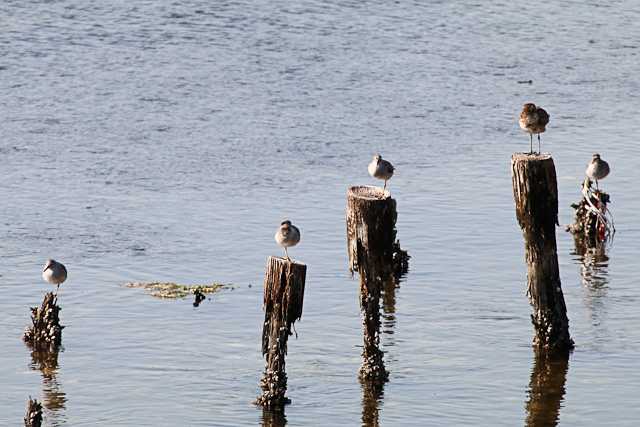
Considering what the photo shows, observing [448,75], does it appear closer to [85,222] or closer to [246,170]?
[246,170]

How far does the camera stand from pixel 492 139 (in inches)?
1499

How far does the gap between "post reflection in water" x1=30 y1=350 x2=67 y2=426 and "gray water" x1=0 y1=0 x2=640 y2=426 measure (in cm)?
6

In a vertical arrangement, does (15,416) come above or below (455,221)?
below

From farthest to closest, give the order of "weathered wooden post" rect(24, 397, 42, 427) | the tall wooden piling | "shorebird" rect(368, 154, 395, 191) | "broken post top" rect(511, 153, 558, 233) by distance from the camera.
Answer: "shorebird" rect(368, 154, 395, 191) → "broken post top" rect(511, 153, 558, 233) → the tall wooden piling → "weathered wooden post" rect(24, 397, 42, 427)

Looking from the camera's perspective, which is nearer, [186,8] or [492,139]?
[492,139]

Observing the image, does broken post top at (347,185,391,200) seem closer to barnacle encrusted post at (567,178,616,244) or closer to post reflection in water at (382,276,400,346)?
post reflection in water at (382,276,400,346)

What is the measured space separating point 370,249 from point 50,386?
5281 millimetres

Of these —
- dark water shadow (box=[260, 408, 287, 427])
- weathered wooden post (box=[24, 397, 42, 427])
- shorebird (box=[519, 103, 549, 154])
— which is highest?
shorebird (box=[519, 103, 549, 154])

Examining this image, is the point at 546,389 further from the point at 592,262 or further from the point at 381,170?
the point at 381,170

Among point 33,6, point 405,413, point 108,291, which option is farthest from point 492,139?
point 33,6

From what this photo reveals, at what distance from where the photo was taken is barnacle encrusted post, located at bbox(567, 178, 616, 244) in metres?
28.8

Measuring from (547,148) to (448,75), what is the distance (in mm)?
11276

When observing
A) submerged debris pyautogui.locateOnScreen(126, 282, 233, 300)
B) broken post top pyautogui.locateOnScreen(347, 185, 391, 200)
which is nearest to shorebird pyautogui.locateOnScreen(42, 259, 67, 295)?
submerged debris pyautogui.locateOnScreen(126, 282, 233, 300)

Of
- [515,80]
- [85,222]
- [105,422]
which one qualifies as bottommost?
[105,422]
